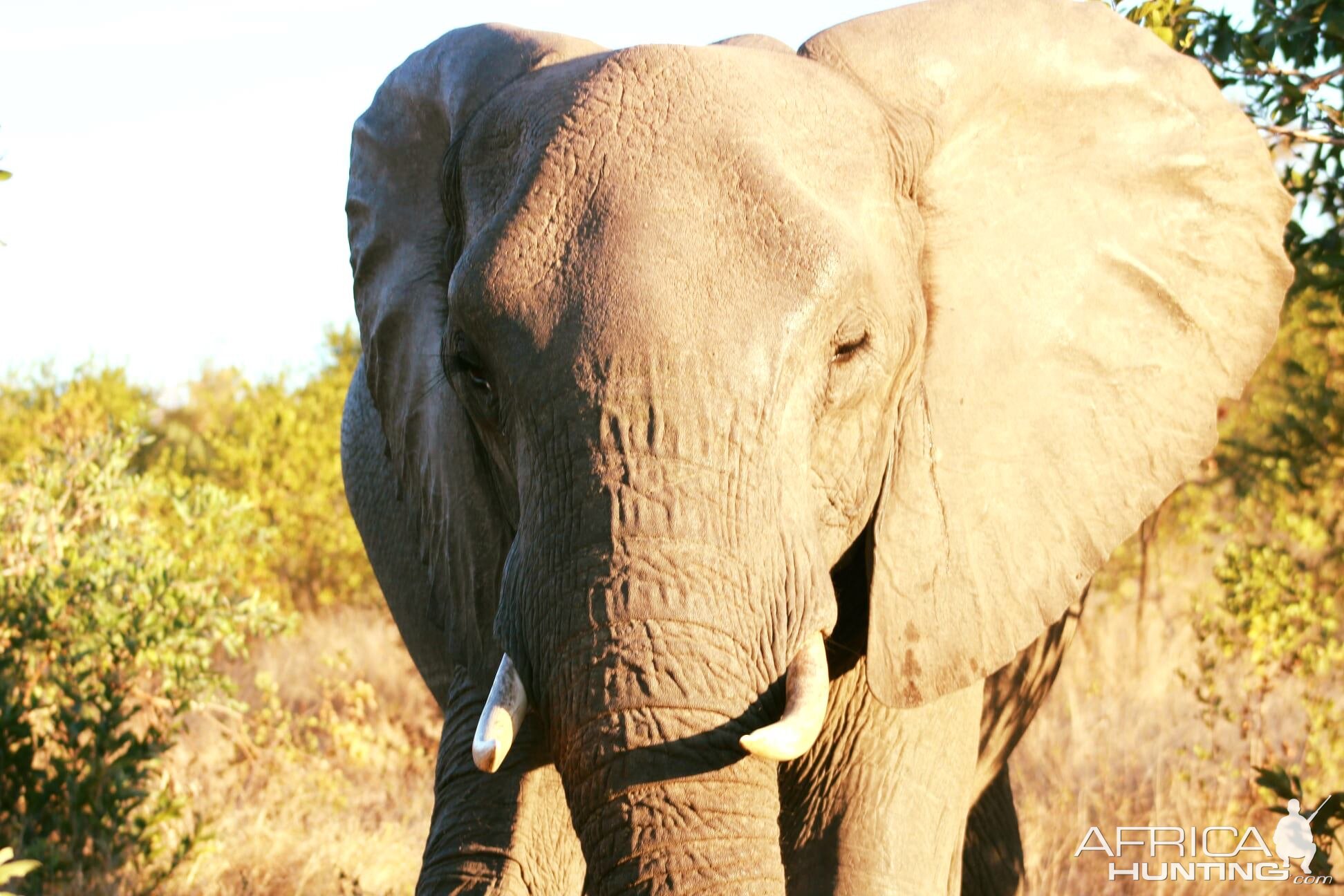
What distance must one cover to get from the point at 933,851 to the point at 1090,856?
2154mm

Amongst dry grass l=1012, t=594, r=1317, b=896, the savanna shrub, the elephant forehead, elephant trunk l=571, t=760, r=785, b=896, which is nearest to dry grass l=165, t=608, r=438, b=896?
the savanna shrub

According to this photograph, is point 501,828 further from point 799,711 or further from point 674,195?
point 674,195

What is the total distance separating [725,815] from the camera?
2459mm

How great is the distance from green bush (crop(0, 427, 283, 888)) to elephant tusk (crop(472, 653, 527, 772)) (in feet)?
8.30

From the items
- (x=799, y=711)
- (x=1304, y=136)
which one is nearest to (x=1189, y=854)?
(x=1304, y=136)

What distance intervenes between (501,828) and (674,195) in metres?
1.26

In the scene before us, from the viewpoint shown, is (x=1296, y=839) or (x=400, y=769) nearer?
(x=1296, y=839)

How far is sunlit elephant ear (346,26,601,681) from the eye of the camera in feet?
10.6

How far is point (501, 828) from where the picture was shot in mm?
3270

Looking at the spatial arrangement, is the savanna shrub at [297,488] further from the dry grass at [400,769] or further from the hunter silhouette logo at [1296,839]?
the hunter silhouette logo at [1296,839]

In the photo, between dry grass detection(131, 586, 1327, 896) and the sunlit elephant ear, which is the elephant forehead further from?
dry grass detection(131, 586, 1327, 896)

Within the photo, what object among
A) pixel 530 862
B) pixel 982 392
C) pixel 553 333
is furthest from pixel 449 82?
pixel 530 862

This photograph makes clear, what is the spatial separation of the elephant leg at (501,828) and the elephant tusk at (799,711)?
2.61 ft

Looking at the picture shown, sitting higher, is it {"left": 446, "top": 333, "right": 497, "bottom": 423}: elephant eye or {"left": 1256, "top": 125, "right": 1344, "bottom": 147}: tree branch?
{"left": 1256, "top": 125, "right": 1344, "bottom": 147}: tree branch
